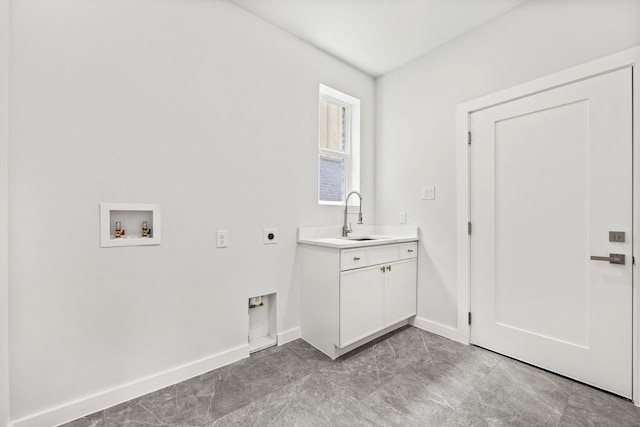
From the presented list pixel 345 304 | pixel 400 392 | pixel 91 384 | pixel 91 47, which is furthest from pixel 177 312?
pixel 91 47

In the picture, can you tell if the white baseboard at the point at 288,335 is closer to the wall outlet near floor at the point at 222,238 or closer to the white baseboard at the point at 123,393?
the white baseboard at the point at 123,393

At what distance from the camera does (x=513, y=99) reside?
2.08 m

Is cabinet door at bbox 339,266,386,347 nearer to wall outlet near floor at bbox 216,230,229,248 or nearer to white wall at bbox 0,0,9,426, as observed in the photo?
wall outlet near floor at bbox 216,230,229,248

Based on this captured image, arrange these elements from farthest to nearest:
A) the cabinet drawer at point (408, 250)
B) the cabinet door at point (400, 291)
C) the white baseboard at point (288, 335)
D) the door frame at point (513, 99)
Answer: the cabinet drawer at point (408, 250) < the cabinet door at point (400, 291) < the white baseboard at point (288, 335) < the door frame at point (513, 99)

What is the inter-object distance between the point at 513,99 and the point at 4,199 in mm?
3196

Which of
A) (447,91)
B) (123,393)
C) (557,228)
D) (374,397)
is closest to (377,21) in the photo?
(447,91)

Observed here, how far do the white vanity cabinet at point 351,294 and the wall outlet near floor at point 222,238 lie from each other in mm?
682

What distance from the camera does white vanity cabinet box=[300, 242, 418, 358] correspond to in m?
2.05

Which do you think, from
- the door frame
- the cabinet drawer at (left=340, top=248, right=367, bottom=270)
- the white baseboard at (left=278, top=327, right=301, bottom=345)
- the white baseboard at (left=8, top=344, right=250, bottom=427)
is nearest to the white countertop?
the cabinet drawer at (left=340, top=248, right=367, bottom=270)

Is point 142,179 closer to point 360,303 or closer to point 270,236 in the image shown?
point 270,236

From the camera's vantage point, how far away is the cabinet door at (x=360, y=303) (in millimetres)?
2037

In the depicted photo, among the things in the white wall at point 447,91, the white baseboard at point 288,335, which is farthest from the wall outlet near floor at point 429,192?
the white baseboard at point 288,335

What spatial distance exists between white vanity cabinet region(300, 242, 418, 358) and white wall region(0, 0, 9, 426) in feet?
5.75

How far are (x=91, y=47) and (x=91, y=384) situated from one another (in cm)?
190
